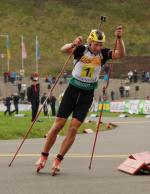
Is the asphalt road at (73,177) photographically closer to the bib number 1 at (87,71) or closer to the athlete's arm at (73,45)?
the bib number 1 at (87,71)

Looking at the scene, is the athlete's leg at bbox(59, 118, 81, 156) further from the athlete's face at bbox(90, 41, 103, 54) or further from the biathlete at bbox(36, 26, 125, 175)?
the athlete's face at bbox(90, 41, 103, 54)

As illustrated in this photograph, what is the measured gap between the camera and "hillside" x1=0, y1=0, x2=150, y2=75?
84688mm

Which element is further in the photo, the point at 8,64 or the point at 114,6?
the point at 114,6

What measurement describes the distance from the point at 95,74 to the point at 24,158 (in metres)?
3.05

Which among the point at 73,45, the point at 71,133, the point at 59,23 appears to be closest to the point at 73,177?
the point at 71,133

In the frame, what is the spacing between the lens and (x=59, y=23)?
89.8 metres

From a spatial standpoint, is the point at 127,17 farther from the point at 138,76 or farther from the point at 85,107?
the point at 85,107

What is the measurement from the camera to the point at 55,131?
37.1 ft

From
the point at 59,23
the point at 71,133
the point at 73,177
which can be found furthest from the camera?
the point at 59,23

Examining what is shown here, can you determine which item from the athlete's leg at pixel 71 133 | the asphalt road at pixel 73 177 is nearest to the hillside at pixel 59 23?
the asphalt road at pixel 73 177

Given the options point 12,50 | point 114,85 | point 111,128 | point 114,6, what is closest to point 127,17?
point 114,6

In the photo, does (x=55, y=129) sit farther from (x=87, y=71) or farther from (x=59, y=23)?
(x=59, y=23)

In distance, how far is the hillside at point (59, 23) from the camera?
278ft

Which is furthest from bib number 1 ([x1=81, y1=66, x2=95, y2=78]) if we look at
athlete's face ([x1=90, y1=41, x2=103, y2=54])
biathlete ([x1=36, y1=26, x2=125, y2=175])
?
athlete's face ([x1=90, y1=41, x2=103, y2=54])
